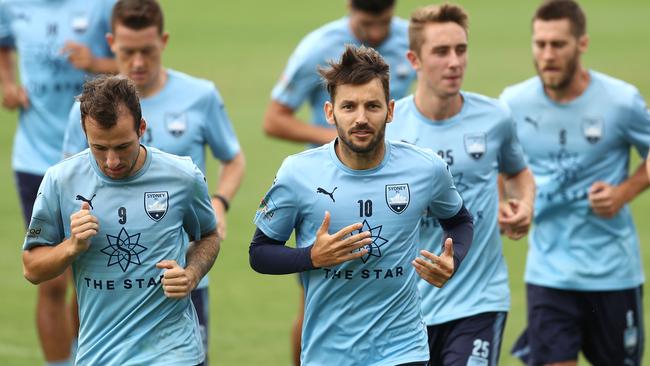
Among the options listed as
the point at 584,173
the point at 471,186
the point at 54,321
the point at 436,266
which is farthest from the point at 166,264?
the point at 54,321

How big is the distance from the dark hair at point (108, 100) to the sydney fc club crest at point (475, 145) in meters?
2.19

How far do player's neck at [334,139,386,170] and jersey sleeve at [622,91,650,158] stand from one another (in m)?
2.62

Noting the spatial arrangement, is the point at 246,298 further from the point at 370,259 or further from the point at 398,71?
the point at 370,259

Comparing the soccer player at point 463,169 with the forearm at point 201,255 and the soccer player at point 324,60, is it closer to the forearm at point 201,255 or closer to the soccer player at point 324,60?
the forearm at point 201,255

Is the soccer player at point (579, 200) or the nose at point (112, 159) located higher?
the nose at point (112, 159)

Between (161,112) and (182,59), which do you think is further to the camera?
(182,59)

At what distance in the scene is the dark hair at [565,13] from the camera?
9156 mm

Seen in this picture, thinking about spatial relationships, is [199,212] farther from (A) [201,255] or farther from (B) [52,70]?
(B) [52,70]

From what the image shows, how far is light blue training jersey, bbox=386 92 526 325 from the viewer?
321 inches

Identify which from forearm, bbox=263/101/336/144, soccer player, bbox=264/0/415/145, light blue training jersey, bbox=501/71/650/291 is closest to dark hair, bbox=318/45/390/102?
light blue training jersey, bbox=501/71/650/291

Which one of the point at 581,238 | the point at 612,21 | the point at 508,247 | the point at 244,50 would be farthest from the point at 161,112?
the point at 612,21

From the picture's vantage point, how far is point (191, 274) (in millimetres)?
6848

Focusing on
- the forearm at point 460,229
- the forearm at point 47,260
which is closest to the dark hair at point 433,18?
the forearm at point 460,229

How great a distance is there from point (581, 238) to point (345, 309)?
2.66 m
